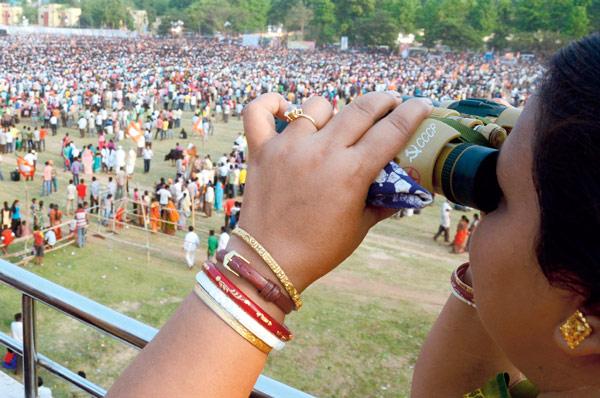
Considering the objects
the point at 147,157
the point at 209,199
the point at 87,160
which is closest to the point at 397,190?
the point at 209,199

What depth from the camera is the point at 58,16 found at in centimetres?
9681

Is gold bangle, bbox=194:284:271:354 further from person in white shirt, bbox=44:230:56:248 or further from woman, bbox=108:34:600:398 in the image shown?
person in white shirt, bbox=44:230:56:248

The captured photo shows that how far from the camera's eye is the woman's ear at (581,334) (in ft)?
2.54

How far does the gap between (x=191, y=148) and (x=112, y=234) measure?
5.65 m

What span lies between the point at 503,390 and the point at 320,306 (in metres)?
9.00

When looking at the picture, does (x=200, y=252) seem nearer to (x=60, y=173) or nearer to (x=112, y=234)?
(x=112, y=234)

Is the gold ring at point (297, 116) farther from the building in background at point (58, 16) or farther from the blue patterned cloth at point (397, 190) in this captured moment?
the building in background at point (58, 16)

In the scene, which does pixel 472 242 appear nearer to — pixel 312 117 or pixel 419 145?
pixel 419 145

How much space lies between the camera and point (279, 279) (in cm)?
100

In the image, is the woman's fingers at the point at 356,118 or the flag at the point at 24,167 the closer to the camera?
the woman's fingers at the point at 356,118

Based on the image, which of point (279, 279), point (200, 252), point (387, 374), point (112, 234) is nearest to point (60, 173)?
point (112, 234)

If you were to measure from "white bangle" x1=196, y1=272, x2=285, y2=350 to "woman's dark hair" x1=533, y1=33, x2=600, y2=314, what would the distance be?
0.48 m

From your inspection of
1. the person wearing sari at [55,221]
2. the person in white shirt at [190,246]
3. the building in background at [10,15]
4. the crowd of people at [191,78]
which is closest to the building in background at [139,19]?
the building in background at [10,15]

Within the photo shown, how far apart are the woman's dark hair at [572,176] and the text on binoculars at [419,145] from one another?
0.22 metres
